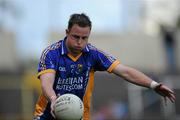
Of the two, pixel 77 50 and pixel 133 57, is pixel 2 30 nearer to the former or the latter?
pixel 133 57

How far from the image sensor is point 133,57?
1726 inches

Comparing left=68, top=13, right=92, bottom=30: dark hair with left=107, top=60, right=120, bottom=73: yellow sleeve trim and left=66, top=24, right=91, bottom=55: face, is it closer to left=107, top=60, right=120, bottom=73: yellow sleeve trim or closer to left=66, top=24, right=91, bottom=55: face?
left=66, top=24, right=91, bottom=55: face

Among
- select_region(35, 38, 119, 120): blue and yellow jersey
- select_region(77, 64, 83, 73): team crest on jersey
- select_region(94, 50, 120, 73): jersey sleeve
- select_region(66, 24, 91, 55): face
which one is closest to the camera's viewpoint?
select_region(66, 24, 91, 55): face

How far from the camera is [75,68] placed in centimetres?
→ 1029

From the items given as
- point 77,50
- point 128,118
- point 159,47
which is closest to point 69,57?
point 77,50

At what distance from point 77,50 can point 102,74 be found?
26304 mm

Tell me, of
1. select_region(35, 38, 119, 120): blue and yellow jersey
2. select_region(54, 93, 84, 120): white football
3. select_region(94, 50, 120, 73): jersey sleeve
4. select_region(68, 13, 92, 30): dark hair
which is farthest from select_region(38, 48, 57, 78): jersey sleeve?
select_region(54, 93, 84, 120): white football

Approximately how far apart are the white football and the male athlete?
554mm

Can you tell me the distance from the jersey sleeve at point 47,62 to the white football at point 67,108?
0.91 m

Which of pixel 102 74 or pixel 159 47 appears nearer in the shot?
pixel 102 74

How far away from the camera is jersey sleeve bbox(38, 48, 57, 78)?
10.1 m

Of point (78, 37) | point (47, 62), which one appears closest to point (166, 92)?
point (78, 37)

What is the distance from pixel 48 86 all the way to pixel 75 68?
0.76 m

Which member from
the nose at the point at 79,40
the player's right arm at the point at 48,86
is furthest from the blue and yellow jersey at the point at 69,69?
the nose at the point at 79,40
